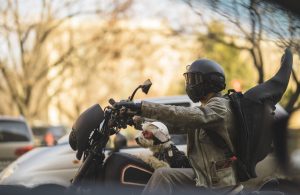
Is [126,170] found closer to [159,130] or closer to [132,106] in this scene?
[159,130]

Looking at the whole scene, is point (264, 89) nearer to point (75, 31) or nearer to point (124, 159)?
point (124, 159)

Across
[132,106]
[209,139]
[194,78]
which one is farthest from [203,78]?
[132,106]

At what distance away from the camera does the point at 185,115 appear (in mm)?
3252

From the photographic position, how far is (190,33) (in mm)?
17734

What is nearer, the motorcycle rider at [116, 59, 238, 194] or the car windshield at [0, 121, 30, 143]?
the motorcycle rider at [116, 59, 238, 194]

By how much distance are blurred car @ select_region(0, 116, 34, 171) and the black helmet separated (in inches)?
377

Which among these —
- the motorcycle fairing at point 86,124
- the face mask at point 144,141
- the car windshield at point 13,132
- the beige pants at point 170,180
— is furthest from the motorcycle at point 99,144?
the car windshield at point 13,132

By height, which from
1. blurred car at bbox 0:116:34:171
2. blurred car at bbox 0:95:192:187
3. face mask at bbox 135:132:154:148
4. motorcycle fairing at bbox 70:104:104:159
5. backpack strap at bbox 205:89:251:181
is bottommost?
blurred car at bbox 0:116:34:171

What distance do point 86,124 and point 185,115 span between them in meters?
0.57

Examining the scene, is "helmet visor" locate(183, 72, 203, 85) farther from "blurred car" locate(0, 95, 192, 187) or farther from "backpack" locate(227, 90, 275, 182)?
"blurred car" locate(0, 95, 192, 187)

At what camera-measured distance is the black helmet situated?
3.60m

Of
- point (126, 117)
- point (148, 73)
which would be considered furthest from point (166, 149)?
point (148, 73)

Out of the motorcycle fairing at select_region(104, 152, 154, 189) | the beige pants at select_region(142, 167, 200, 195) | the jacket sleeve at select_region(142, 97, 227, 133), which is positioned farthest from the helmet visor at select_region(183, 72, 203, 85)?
the motorcycle fairing at select_region(104, 152, 154, 189)

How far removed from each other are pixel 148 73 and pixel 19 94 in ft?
32.2
